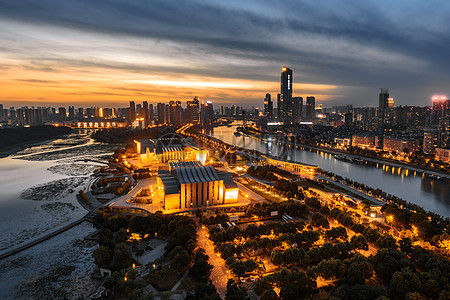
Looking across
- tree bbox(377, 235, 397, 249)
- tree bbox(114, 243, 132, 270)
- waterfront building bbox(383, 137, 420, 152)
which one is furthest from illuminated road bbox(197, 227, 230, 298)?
waterfront building bbox(383, 137, 420, 152)

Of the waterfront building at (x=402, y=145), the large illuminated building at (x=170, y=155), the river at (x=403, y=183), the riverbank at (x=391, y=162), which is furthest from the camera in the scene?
the waterfront building at (x=402, y=145)

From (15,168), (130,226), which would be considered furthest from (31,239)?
(15,168)

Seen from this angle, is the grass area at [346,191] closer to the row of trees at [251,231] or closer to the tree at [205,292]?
the row of trees at [251,231]

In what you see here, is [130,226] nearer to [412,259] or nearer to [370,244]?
[370,244]

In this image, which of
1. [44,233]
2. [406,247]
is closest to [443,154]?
[406,247]

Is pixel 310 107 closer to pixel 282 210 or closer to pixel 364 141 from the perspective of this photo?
pixel 364 141

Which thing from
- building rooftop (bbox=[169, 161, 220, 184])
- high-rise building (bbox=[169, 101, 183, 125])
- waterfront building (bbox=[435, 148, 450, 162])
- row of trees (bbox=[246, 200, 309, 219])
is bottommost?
row of trees (bbox=[246, 200, 309, 219])

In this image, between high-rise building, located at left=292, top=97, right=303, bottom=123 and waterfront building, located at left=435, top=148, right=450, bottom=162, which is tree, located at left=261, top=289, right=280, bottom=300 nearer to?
waterfront building, located at left=435, top=148, right=450, bottom=162

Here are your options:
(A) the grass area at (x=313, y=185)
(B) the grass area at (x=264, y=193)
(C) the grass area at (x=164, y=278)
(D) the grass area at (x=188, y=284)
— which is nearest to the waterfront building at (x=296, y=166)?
(A) the grass area at (x=313, y=185)
